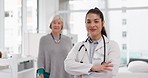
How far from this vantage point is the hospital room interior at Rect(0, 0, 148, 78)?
396 cm

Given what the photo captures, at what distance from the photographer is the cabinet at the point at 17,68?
10.8 feet

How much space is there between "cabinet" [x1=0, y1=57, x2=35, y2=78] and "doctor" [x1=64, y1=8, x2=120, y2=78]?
1891 mm

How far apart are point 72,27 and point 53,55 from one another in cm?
369

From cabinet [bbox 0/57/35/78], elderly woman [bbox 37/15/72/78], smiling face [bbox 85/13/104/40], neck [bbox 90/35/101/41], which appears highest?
smiling face [bbox 85/13/104/40]

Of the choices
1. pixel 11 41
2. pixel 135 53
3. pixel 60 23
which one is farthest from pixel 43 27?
pixel 60 23

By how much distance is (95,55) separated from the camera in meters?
1.57

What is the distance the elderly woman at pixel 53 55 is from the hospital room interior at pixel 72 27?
1.12m

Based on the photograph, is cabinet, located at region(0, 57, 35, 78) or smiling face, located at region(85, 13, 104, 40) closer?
smiling face, located at region(85, 13, 104, 40)

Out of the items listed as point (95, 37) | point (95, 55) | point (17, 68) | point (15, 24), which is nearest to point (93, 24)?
point (95, 37)

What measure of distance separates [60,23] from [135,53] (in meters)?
3.27

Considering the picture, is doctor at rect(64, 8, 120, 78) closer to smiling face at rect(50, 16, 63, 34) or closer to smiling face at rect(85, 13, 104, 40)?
smiling face at rect(85, 13, 104, 40)

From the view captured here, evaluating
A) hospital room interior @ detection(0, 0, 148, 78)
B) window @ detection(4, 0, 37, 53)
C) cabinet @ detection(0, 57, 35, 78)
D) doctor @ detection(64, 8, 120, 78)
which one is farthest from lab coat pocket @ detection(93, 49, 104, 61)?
window @ detection(4, 0, 37, 53)

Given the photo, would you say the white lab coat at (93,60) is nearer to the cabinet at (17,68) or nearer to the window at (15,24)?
the cabinet at (17,68)

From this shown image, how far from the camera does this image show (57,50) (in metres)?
2.45
